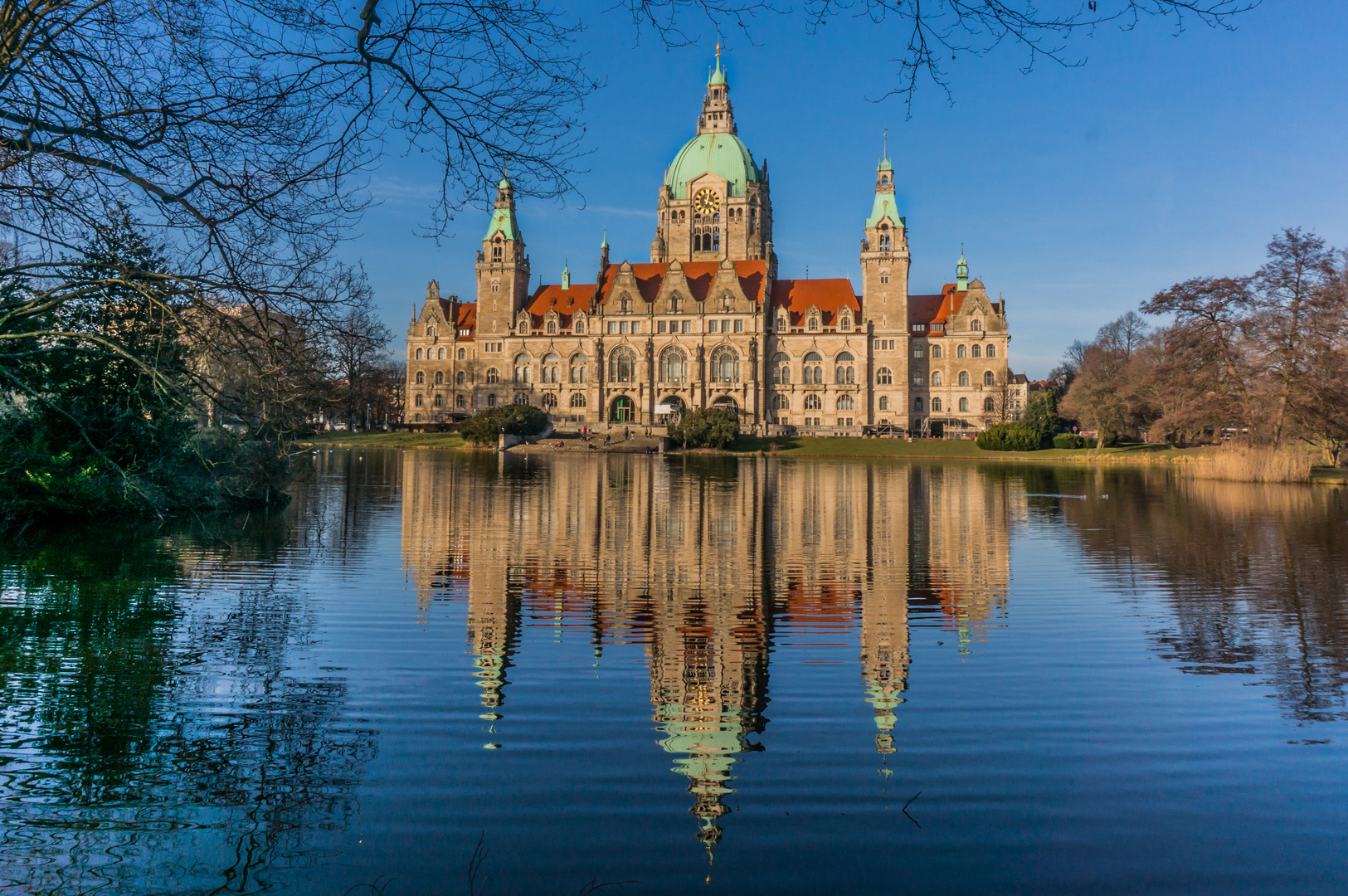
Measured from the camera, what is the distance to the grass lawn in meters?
66.0

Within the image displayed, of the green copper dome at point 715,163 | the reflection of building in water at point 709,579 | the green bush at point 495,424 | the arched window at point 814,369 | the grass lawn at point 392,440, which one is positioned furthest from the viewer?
the green copper dome at point 715,163

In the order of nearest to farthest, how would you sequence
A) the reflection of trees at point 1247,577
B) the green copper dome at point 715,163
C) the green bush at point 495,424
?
the reflection of trees at point 1247,577 → the green bush at point 495,424 → the green copper dome at point 715,163

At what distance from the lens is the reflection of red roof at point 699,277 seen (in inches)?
3317

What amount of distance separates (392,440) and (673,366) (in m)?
27.6

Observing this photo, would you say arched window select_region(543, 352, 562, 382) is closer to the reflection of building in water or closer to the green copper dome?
the green copper dome

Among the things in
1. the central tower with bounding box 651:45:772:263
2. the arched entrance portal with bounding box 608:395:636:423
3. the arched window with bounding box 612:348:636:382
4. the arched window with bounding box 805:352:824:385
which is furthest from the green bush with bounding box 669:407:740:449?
the central tower with bounding box 651:45:772:263

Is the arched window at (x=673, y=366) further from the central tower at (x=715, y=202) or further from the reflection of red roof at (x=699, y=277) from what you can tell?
the central tower at (x=715, y=202)

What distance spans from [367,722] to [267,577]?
6.27 metres

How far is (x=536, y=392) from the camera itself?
8806 cm

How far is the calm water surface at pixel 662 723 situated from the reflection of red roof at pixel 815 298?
7129 centimetres

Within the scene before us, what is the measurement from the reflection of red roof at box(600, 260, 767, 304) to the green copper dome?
8.98 metres

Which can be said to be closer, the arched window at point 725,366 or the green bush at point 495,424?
the green bush at point 495,424

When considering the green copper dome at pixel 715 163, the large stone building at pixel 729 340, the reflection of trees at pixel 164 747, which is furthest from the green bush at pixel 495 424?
the reflection of trees at pixel 164 747

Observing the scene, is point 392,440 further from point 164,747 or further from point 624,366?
point 164,747
